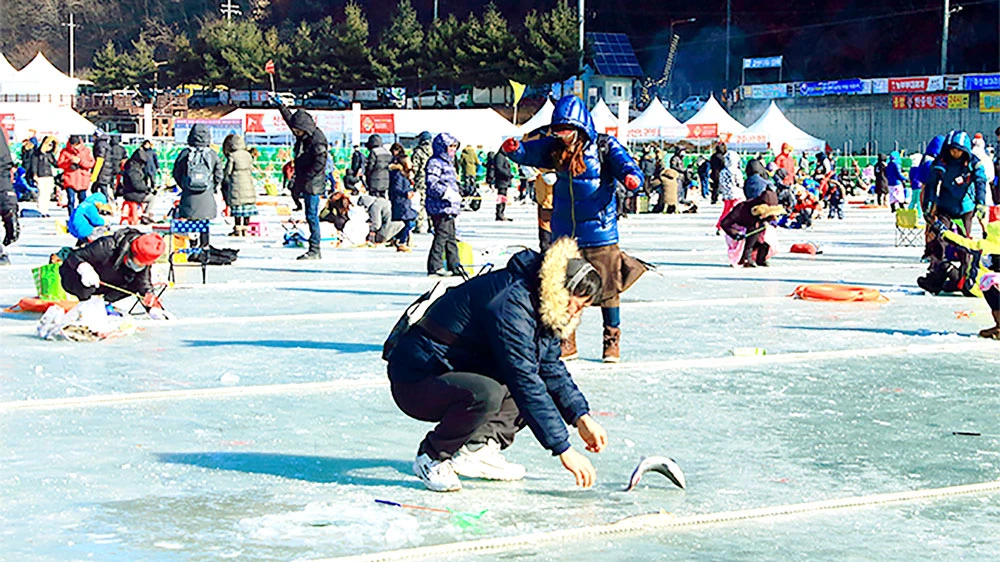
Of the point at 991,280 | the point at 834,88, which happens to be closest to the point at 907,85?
the point at 834,88

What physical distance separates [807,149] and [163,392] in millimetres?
41668

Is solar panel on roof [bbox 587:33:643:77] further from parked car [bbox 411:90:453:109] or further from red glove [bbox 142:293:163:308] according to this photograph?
red glove [bbox 142:293:163:308]

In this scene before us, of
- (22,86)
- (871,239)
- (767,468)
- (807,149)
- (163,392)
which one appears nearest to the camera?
(767,468)

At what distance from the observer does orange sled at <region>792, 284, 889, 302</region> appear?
13493 mm

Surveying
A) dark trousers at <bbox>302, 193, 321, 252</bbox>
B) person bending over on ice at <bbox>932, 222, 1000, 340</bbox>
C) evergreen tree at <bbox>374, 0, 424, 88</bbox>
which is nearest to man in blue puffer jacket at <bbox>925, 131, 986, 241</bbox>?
person bending over on ice at <bbox>932, 222, 1000, 340</bbox>

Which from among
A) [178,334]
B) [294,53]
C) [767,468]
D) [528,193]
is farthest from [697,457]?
[294,53]

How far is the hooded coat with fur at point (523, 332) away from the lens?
5.24 m

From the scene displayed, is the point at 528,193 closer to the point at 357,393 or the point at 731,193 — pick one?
the point at 731,193

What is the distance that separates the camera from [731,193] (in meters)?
30.1

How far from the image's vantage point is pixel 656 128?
46.3m

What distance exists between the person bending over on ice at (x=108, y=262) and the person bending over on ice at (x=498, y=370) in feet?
15.9

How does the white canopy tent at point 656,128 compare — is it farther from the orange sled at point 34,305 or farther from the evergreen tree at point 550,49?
the orange sled at point 34,305

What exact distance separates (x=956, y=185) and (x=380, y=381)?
8039 mm

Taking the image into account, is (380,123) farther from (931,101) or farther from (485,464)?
(485,464)
